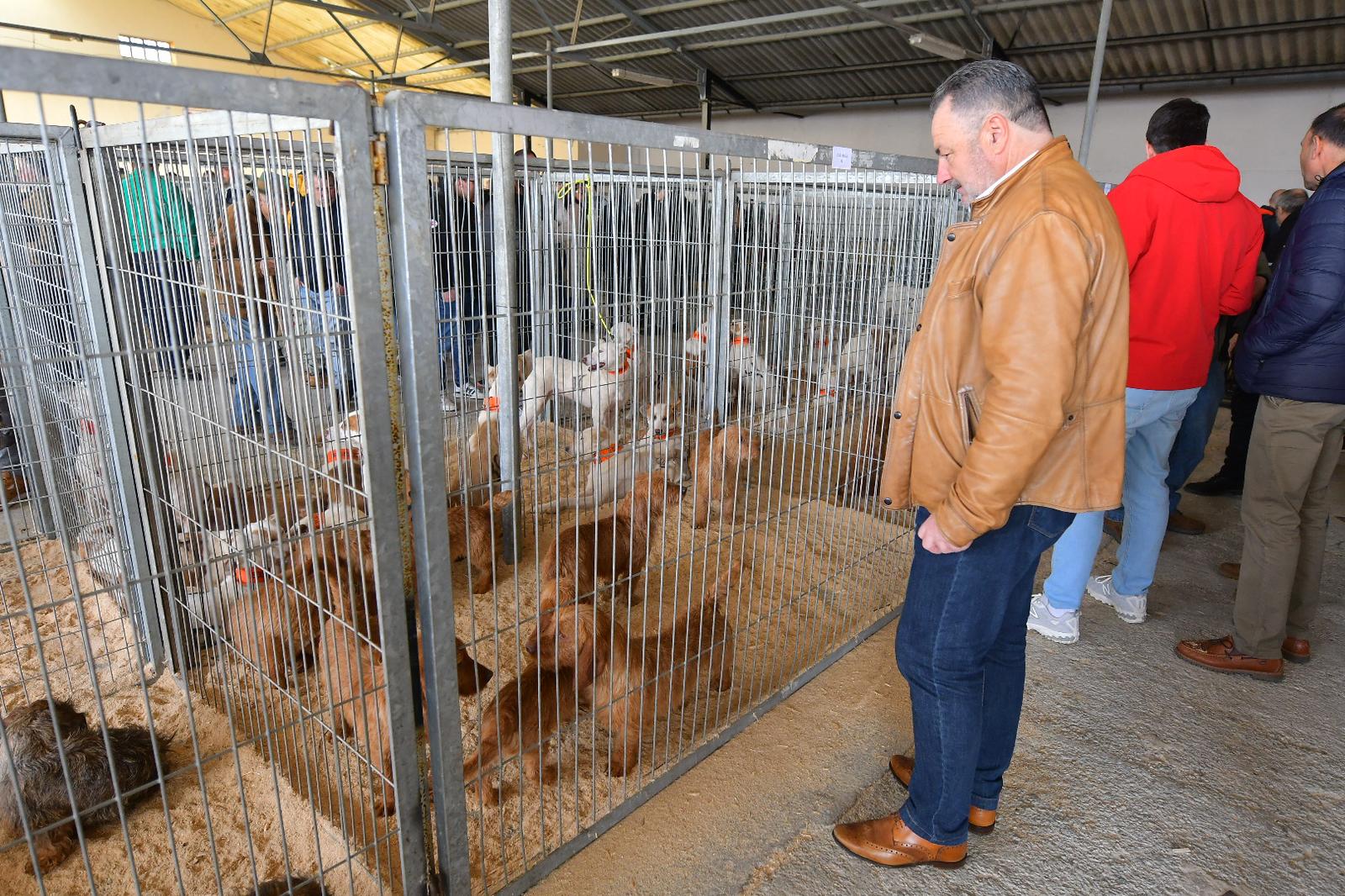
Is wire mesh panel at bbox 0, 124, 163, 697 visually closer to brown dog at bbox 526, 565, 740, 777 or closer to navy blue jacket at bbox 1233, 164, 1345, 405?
brown dog at bbox 526, 565, 740, 777

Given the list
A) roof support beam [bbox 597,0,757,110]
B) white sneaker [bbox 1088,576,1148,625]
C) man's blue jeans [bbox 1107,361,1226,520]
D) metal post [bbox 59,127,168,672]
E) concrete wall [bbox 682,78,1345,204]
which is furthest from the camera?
roof support beam [bbox 597,0,757,110]

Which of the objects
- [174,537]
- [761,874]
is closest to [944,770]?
[761,874]

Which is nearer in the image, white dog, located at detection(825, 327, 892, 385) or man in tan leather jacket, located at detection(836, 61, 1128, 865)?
man in tan leather jacket, located at detection(836, 61, 1128, 865)

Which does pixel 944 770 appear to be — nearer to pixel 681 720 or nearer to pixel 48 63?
pixel 681 720

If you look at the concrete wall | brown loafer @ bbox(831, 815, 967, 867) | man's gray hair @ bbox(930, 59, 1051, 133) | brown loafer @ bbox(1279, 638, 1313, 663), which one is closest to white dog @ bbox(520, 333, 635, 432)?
man's gray hair @ bbox(930, 59, 1051, 133)

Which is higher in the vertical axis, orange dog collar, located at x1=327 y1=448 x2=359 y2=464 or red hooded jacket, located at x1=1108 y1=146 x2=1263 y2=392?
red hooded jacket, located at x1=1108 y1=146 x2=1263 y2=392

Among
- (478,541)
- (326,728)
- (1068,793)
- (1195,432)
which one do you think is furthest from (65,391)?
(1195,432)

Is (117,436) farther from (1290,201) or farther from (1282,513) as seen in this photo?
(1290,201)

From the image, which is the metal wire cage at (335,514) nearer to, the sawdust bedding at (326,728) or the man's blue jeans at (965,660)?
the sawdust bedding at (326,728)

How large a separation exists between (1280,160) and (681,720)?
10.1 meters

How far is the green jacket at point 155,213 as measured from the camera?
216 centimetres

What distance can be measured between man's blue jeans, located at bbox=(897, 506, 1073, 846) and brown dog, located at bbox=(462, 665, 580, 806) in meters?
0.94

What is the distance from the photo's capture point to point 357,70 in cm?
1523

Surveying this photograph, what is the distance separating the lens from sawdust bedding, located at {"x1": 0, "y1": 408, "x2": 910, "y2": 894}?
1.98 meters
